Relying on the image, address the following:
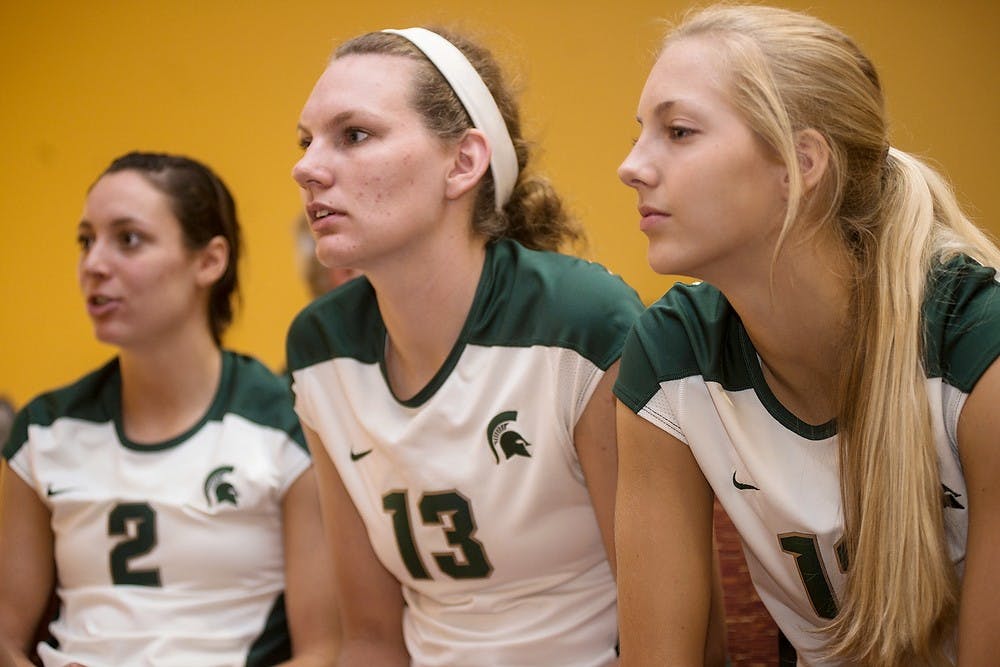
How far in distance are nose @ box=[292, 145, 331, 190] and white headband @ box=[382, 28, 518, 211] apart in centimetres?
24

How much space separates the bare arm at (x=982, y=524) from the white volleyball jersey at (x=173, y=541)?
42.8 inches

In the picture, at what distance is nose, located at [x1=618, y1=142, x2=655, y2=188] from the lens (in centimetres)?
125

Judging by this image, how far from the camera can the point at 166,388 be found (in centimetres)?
196

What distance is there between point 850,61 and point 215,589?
1.27 m

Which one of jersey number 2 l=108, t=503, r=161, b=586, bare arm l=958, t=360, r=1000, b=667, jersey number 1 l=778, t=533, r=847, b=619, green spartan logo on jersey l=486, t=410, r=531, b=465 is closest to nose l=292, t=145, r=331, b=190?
green spartan logo on jersey l=486, t=410, r=531, b=465

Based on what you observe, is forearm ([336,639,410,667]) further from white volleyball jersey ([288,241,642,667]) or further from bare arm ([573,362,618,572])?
bare arm ([573,362,618,572])

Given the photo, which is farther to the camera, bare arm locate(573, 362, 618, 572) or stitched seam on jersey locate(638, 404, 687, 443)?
bare arm locate(573, 362, 618, 572)

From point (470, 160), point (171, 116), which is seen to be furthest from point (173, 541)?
point (171, 116)

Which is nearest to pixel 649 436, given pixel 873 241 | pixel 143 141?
pixel 873 241

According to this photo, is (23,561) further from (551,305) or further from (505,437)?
(551,305)

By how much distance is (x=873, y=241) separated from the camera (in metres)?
1.26

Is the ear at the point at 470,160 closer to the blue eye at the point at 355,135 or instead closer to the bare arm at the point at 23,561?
the blue eye at the point at 355,135

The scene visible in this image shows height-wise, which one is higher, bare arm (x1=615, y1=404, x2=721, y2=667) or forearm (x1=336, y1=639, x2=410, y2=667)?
bare arm (x1=615, y1=404, x2=721, y2=667)

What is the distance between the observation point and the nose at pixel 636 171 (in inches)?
49.4
